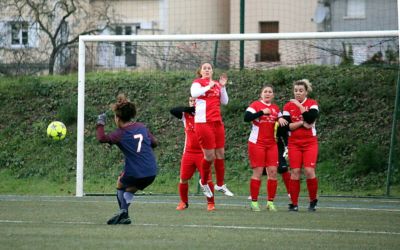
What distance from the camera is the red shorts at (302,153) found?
1391cm

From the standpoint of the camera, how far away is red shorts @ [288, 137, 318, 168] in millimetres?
13906

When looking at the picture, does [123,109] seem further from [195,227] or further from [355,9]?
[355,9]

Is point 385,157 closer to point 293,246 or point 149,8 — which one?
point 293,246

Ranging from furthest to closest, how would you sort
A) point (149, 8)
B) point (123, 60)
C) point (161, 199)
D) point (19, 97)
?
point (149, 8) < point (19, 97) < point (123, 60) < point (161, 199)

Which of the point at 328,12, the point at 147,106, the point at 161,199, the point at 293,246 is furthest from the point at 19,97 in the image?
the point at 328,12

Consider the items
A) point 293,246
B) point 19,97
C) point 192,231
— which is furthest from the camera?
point 19,97

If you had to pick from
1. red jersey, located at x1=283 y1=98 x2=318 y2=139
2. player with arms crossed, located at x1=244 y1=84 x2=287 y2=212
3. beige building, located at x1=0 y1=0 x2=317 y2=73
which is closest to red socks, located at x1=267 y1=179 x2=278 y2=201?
player with arms crossed, located at x1=244 y1=84 x2=287 y2=212

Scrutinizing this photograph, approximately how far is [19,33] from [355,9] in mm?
18108

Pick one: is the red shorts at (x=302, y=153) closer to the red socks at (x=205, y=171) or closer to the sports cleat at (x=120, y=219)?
the red socks at (x=205, y=171)

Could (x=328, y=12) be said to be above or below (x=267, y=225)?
above

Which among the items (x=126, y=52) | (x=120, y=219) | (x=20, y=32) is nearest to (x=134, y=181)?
(x=120, y=219)

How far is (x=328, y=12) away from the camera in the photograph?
4331 cm

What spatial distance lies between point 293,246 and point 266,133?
4.55 m

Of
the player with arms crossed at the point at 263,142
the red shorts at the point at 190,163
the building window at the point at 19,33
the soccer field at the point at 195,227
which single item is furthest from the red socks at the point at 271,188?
the building window at the point at 19,33
